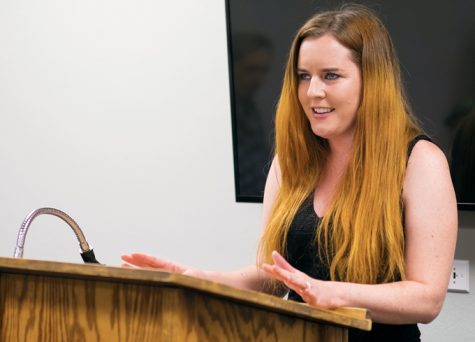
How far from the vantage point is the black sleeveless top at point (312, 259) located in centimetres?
166

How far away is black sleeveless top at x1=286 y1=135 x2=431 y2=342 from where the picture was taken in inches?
65.4

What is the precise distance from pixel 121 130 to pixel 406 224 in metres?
1.60

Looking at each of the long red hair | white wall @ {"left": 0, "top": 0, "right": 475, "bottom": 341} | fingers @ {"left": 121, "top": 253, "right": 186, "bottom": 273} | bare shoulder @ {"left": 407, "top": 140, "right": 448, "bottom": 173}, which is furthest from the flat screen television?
fingers @ {"left": 121, "top": 253, "right": 186, "bottom": 273}

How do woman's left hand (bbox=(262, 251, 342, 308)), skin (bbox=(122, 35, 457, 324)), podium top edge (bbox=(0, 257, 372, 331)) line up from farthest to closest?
skin (bbox=(122, 35, 457, 324))
woman's left hand (bbox=(262, 251, 342, 308))
podium top edge (bbox=(0, 257, 372, 331))

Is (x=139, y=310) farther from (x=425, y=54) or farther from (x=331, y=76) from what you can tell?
(x=425, y=54)

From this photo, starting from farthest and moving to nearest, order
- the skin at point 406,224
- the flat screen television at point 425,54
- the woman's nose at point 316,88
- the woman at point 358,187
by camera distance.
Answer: the flat screen television at point 425,54 < the woman's nose at point 316,88 < the woman at point 358,187 < the skin at point 406,224

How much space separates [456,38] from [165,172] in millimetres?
1175

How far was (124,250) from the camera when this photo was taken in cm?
303

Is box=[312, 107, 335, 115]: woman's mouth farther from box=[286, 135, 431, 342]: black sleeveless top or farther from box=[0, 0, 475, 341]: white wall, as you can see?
box=[0, 0, 475, 341]: white wall

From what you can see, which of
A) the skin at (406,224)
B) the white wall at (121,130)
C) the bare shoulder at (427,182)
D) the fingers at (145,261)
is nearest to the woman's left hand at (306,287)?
the skin at (406,224)

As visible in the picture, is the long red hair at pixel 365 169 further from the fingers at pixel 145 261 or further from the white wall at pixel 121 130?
the white wall at pixel 121 130

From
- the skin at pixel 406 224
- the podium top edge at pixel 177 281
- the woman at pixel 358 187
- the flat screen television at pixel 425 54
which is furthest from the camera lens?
the flat screen television at pixel 425 54

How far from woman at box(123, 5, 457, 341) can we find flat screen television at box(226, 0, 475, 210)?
0.58m

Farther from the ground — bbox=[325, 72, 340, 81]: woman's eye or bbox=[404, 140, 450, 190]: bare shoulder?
bbox=[325, 72, 340, 81]: woman's eye
